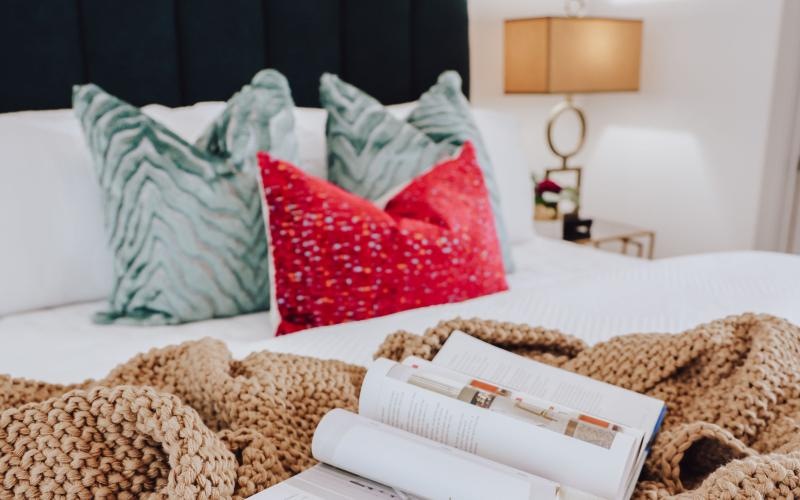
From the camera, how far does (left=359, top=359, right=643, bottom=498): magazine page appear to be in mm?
566

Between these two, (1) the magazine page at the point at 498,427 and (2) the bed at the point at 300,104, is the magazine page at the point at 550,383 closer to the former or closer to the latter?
(1) the magazine page at the point at 498,427

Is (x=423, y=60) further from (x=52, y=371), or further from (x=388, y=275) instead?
(x=52, y=371)

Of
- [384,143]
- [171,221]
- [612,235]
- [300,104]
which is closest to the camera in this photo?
[171,221]

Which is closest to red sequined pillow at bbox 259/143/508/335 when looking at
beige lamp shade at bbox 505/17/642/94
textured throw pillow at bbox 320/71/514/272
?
textured throw pillow at bbox 320/71/514/272

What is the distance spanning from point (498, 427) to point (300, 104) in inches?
61.1

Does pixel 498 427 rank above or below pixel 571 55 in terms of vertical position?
below

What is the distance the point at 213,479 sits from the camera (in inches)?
21.4

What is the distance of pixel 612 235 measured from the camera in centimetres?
241

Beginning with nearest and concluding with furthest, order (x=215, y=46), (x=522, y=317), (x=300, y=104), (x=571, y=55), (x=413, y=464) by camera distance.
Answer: (x=413, y=464)
(x=522, y=317)
(x=215, y=46)
(x=300, y=104)
(x=571, y=55)

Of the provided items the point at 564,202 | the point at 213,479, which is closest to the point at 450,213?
the point at 213,479

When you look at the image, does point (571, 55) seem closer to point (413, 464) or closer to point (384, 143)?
point (384, 143)

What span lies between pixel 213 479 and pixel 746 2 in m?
2.47

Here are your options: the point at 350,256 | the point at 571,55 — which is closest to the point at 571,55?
the point at 571,55

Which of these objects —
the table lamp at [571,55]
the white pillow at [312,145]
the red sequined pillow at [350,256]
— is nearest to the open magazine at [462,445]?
the red sequined pillow at [350,256]
